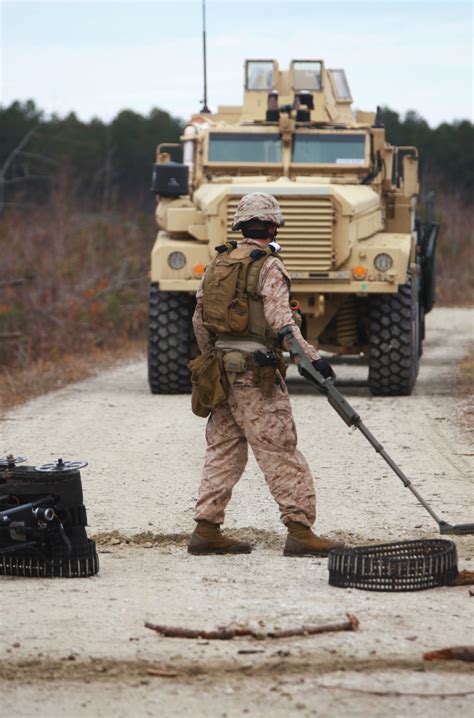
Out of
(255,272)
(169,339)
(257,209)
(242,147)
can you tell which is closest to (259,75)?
(242,147)

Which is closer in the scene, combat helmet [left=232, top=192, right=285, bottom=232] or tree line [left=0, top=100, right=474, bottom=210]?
combat helmet [left=232, top=192, right=285, bottom=232]

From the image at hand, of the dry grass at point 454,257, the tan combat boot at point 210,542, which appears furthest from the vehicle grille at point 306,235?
the dry grass at point 454,257

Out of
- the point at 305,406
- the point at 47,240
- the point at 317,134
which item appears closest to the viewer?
the point at 305,406

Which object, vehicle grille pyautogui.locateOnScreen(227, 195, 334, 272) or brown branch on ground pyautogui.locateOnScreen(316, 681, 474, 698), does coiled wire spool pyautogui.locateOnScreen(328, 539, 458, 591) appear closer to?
brown branch on ground pyautogui.locateOnScreen(316, 681, 474, 698)

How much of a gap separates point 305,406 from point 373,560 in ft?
24.1

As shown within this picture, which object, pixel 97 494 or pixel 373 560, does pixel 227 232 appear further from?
pixel 373 560

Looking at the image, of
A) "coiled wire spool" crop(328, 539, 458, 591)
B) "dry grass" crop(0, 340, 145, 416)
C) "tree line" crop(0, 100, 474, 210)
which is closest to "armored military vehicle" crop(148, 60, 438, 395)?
"dry grass" crop(0, 340, 145, 416)

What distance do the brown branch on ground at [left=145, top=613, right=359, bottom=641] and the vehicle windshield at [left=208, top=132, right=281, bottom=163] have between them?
10034 millimetres

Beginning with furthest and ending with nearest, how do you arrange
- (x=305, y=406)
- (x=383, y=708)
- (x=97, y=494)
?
(x=305, y=406) < (x=97, y=494) < (x=383, y=708)

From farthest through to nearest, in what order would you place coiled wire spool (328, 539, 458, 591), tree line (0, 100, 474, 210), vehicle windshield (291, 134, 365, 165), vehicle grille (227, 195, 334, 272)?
tree line (0, 100, 474, 210)
vehicle windshield (291, 134, 365, 165)
vehicle grille (227, 195, 334, 272)
coiled wire spool (328, 539, 458, 591)

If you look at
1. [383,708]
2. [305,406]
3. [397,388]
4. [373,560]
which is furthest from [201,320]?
[397,388]

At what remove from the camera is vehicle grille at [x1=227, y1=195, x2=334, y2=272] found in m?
13.9

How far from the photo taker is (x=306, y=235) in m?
13.9

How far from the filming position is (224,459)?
7.16 m
